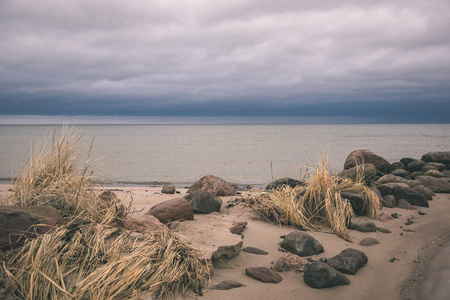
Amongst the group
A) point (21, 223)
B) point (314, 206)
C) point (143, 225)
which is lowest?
point (314, 206)

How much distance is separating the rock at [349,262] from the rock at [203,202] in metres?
2.72

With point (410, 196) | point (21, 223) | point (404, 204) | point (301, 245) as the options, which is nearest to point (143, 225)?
point (21, 223)

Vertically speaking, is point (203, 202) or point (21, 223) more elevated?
point (21, 223)

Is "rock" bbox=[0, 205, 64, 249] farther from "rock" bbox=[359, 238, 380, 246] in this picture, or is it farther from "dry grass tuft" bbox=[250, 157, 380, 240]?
"rock" bbox=[359, 238, 380, 246]

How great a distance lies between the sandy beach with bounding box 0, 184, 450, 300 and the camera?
350 cm

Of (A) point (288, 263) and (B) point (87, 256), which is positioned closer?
(B) point (87, 256)

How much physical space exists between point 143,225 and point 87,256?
1198 millimetres

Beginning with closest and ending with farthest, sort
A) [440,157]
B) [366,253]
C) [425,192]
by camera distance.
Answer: [366,253] → [425,192] → [440,157]

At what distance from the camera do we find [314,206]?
240 inches

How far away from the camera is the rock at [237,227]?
515 cm

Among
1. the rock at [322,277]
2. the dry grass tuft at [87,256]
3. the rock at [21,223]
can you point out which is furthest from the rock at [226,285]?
the rock at [21,223]

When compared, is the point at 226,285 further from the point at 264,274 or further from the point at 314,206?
the point at 314,206

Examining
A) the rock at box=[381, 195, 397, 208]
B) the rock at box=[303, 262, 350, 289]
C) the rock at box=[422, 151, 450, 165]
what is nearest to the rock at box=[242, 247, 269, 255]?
the rock at box=[303, 262, 350, 289]

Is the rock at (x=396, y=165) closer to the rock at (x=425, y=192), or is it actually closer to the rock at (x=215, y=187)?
the rock at (x=425, y=192)
